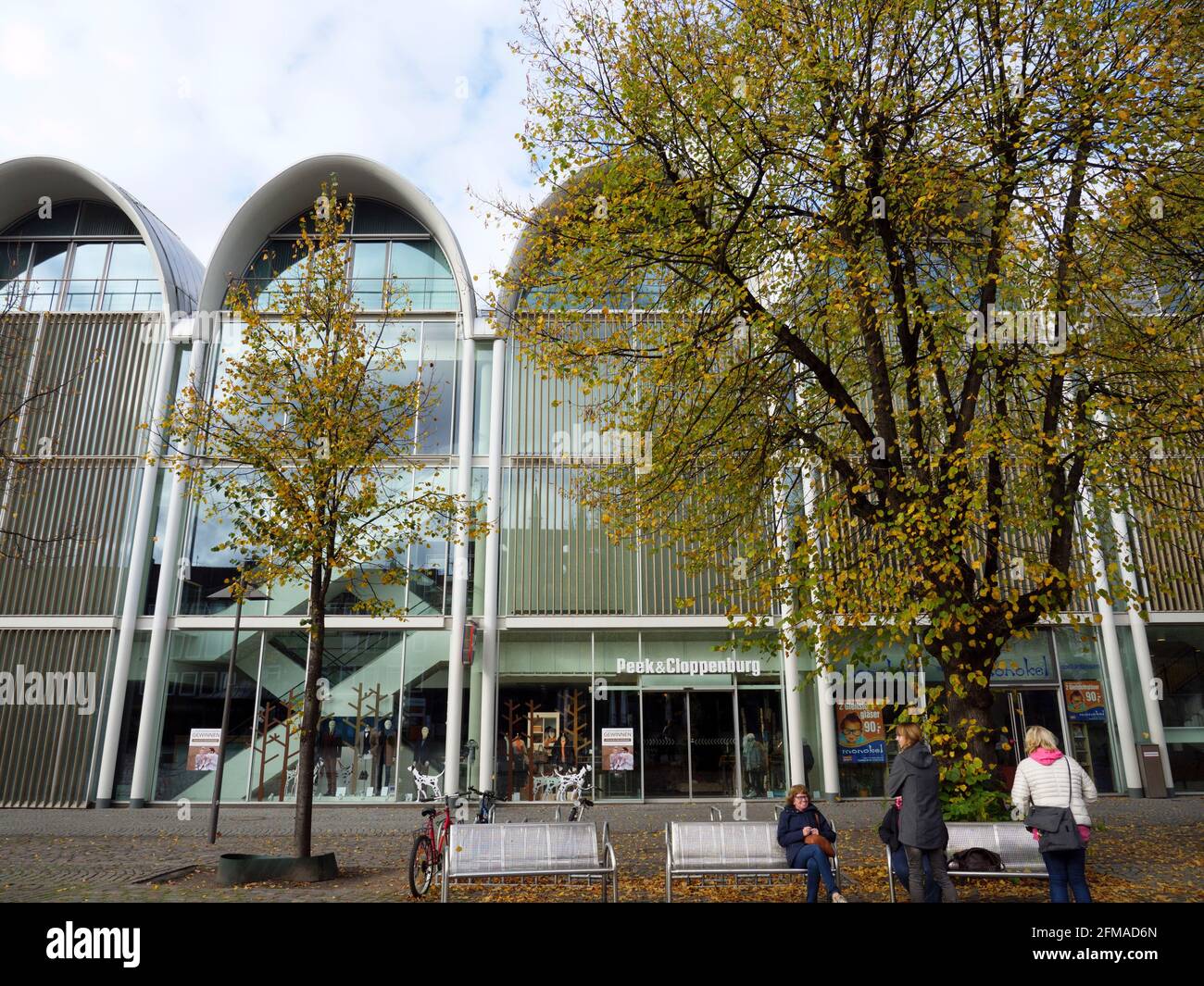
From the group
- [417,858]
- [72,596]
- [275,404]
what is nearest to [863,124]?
[275,404]

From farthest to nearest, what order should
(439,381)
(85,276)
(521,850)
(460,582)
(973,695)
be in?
(85,276) < (439,381) < (460,582) < (973,695) < (521,850)

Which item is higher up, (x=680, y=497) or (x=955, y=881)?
(x=680, y=497)

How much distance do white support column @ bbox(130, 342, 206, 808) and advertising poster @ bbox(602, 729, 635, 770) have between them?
10243 millimetres

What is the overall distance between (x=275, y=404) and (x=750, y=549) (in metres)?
6.56

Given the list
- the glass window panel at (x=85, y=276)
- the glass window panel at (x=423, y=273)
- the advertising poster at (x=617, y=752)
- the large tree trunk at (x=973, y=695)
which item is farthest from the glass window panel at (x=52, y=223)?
the large tree trunk at (x=973, y=695)

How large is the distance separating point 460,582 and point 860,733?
980cm

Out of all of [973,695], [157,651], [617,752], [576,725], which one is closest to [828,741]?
[617,752]

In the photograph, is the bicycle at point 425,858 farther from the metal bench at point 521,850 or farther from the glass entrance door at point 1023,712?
the glass entrance door at point 1023,712

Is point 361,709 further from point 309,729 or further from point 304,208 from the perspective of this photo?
point 304,208

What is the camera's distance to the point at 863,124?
31.6 feet

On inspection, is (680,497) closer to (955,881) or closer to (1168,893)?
(955,881)

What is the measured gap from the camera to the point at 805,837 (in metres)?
7.87

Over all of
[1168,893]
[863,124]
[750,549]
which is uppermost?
[863,124]

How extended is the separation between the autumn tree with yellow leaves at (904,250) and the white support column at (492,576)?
9347mm
